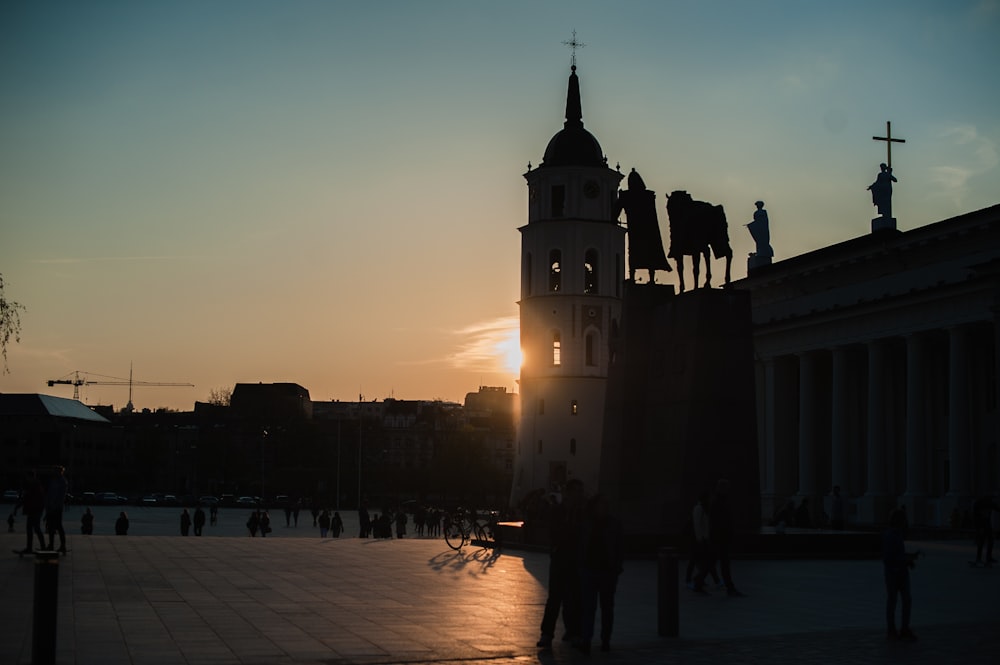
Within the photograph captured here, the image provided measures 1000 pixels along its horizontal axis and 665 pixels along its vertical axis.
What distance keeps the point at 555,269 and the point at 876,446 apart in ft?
137

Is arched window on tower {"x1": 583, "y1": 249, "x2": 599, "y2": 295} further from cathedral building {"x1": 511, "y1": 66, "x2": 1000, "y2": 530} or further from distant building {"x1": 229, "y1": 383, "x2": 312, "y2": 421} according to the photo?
distant building {"x1": 229, "y1": 383, "x2": 312, "y2": 421}

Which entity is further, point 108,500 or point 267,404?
Answer: point 267,404

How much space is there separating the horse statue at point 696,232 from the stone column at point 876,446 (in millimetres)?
25661

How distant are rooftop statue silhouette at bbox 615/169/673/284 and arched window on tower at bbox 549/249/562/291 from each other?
5978 centimetres

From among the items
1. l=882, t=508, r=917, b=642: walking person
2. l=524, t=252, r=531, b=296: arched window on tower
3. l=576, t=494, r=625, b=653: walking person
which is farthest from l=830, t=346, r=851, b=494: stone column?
l=576, t=494, r=625, b=653: walking person

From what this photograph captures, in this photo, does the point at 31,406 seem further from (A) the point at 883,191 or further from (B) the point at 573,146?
(A) the point at 883,191

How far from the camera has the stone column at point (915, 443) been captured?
52406 mm

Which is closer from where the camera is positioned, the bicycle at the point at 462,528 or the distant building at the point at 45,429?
the bicycle at the point at 462,528

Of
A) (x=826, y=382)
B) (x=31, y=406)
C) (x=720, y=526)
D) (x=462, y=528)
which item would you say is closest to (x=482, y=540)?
(x=462, y=528)

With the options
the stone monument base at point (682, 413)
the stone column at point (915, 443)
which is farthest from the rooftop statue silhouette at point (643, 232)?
the stone column at point (915, 443)

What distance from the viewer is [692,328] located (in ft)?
98.4

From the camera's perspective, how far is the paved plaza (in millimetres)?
14242

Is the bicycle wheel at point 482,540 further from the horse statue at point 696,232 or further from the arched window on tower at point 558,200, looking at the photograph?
the arched window on tower at point 558,200

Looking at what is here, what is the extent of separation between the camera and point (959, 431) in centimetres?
4962
